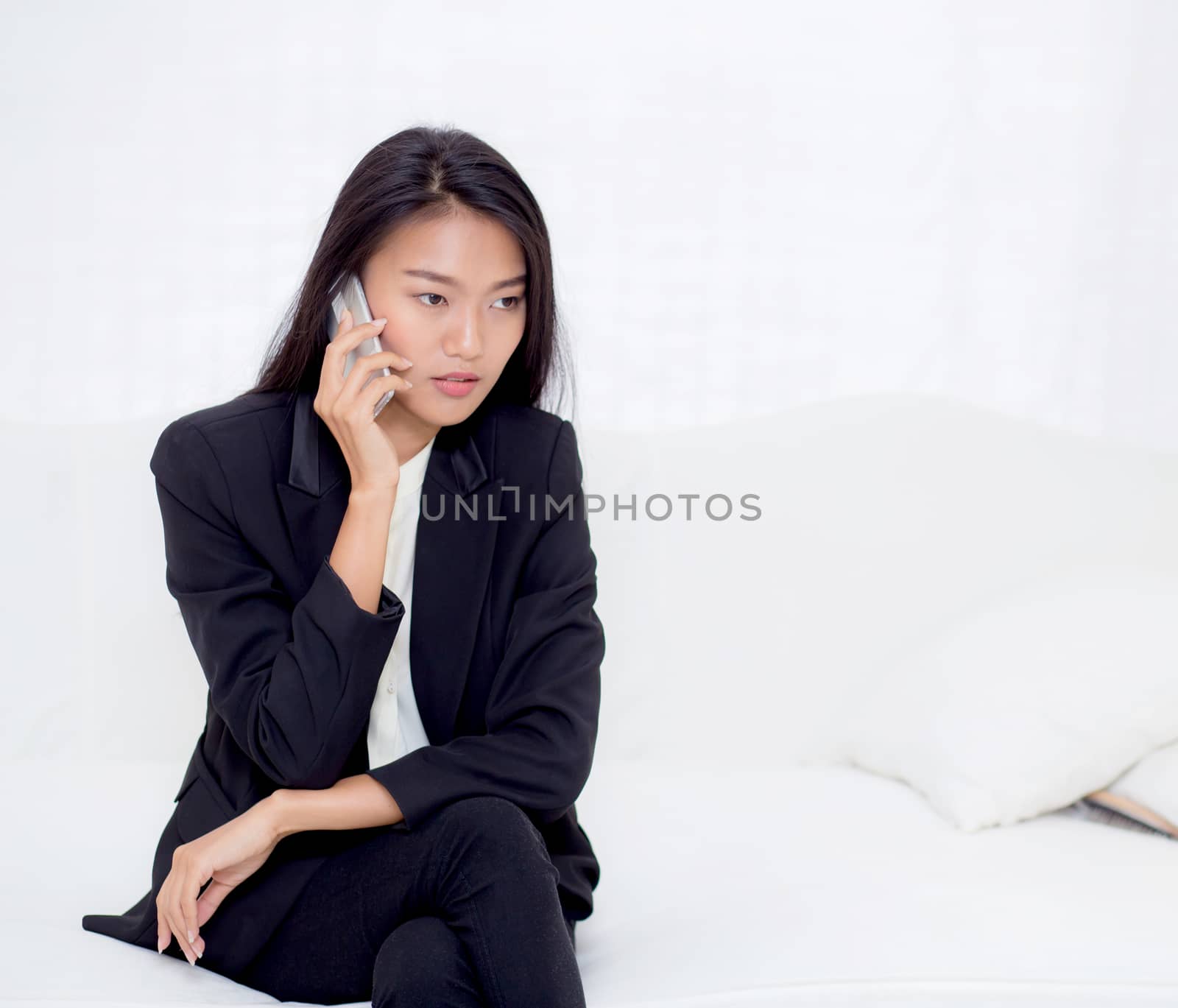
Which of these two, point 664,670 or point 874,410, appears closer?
point 664,670

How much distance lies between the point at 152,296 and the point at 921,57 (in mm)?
1559

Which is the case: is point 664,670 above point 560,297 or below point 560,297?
below

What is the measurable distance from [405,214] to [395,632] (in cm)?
49

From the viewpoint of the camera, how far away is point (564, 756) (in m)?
1.37

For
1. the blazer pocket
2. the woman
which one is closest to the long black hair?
the woman

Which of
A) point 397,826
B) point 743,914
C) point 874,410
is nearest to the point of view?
point 397,826

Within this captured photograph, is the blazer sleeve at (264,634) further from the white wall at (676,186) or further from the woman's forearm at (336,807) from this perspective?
the white wall at (676,186)

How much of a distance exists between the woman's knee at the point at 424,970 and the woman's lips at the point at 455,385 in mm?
610

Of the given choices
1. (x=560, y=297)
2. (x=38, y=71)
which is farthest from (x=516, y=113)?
(x=38, y=71)

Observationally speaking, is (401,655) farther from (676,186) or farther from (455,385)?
(676,186)

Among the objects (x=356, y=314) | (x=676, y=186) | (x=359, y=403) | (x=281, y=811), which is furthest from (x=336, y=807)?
(x=676, y=186)

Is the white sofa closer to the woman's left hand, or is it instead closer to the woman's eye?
the woman's left hand

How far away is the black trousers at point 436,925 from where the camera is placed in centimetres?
113

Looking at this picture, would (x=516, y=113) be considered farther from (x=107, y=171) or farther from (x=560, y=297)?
(x=107, y=171)
